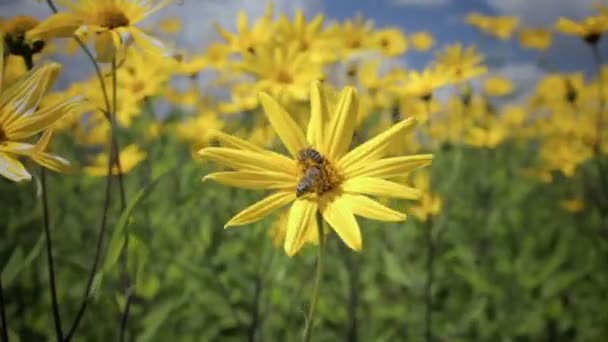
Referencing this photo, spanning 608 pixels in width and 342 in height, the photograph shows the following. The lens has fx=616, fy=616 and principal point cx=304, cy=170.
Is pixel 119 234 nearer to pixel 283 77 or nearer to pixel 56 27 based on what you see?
pixel 56 27

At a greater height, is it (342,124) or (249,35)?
(249,35)

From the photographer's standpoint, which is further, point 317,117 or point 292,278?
point 292,278

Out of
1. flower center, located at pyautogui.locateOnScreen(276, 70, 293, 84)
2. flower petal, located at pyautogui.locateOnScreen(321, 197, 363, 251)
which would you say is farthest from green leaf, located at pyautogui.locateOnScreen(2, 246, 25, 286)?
flower center, located at pyautogui.locateOnScreen(276, 70, 293, 84)

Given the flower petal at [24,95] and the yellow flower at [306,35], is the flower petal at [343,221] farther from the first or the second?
the yellow flower at [306,35]

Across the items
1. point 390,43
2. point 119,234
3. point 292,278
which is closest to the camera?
point 119,234

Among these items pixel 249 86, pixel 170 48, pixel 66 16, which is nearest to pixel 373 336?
pixel 249 86

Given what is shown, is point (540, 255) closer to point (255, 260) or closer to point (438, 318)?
point (438, 318)

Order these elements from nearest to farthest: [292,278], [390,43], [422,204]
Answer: [422,204] < [292,278] < [390,43]

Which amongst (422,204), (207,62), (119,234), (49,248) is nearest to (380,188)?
(119,234)
